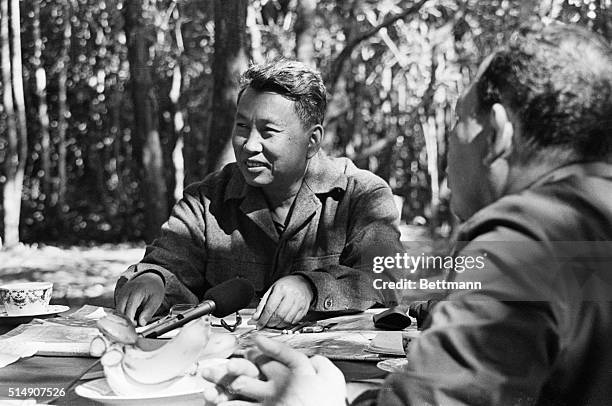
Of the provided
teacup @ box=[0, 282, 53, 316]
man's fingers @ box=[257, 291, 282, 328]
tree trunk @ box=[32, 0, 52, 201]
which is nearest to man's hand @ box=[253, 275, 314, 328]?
man's fingers @ box=[257, 291, 282, 328]

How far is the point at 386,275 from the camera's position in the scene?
1143 millimetres

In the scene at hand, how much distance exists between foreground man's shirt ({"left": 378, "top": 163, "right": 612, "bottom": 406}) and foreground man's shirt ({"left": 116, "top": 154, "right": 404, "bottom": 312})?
108cm

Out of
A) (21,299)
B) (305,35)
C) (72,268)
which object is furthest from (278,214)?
(72,268)

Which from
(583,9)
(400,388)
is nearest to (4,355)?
(400,388)

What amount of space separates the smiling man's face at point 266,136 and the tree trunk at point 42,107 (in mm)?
4676

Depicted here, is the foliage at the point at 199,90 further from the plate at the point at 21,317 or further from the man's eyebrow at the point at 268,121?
the plate at the point at 21,317

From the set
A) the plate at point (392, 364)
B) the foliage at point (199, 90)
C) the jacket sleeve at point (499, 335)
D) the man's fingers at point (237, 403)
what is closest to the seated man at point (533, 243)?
the jacket sleeve at point (499, 335)

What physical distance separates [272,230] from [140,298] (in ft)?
1.39

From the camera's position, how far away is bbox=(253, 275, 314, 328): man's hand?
4.58ft

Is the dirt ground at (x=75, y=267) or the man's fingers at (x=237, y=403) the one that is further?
the dirt ground at (x=75, y=267)

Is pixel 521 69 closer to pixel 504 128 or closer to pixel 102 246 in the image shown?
pixel 504 128

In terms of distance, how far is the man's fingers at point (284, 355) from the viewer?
722 mm

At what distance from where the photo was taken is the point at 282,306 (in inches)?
55.7

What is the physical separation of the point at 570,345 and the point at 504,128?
0.18 meters
